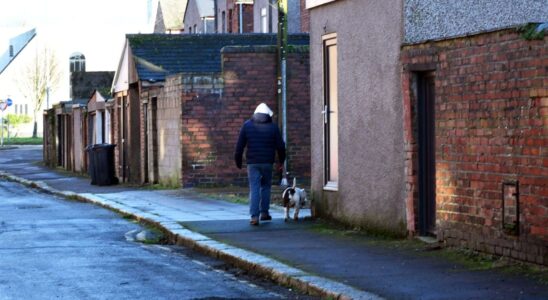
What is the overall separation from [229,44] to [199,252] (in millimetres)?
17271

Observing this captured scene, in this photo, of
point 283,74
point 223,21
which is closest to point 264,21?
point 223,21

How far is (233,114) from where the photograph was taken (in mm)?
28469

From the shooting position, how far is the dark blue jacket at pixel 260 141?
58.3 feet

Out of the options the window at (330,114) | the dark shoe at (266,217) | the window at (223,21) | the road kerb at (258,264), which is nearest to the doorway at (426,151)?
the road kerb at (258,264)

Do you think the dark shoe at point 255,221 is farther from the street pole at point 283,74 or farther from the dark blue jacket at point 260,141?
the street pole at point 283,74

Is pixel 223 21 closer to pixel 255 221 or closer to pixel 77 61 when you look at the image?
pixel 255 221

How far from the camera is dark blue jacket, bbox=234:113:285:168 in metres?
17.8

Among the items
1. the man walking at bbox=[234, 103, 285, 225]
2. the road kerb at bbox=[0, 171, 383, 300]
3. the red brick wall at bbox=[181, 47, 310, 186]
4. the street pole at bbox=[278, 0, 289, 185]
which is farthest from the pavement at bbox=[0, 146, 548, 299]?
the red brick wall at bbox=[181, 47, 310, 186]

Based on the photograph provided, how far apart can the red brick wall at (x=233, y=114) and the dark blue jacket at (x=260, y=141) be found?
10381 mm

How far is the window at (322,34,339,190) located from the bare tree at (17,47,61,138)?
293 feet

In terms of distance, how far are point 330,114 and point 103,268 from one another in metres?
5.46

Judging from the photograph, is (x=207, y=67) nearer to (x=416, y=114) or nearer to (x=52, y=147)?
(x=416, y=114)

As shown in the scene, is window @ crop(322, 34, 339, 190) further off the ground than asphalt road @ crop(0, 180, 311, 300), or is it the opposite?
window @ crop(322, 34, 339, 190)

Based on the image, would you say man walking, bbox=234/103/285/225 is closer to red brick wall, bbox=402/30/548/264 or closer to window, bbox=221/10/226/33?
red brick wall, bbox=402/30/548/264
